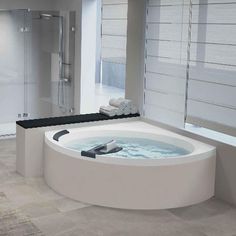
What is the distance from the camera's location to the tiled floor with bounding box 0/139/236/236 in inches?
153

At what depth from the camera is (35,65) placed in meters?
7.54

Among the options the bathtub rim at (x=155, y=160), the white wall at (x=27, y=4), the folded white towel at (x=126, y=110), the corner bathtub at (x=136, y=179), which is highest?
the white wall at (x=27, y=4)

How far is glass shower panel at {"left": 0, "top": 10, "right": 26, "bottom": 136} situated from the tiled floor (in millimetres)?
2708

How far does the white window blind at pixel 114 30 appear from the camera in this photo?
652cm

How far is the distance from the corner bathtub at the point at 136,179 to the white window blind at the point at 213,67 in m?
0.39

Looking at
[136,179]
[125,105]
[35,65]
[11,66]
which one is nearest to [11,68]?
[11,66]

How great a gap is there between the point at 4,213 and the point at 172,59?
2679mm

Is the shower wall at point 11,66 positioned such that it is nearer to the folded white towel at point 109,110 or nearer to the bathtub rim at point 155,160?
the folded white towel at point 109,110

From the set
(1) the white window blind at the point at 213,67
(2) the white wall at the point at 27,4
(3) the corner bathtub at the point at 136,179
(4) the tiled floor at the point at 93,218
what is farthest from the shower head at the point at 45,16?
(4) the tiled floor at the point at 93,218

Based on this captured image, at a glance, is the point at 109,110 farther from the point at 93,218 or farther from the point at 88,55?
the point at 93,218

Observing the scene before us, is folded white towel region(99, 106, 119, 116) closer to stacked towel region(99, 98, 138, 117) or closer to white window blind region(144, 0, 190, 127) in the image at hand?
stacked towel region(99, 98, 138, 117)

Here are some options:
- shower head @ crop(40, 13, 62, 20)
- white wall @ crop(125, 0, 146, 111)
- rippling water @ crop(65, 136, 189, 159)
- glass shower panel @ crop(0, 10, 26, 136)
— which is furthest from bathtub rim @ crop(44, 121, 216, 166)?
shower head @ crop(40, 13, 62, 20)

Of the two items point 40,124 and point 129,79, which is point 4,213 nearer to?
point 40,124

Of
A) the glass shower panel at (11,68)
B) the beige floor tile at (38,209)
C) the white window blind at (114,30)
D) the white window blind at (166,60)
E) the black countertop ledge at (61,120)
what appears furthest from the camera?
the glass shower panel at (11,68)
